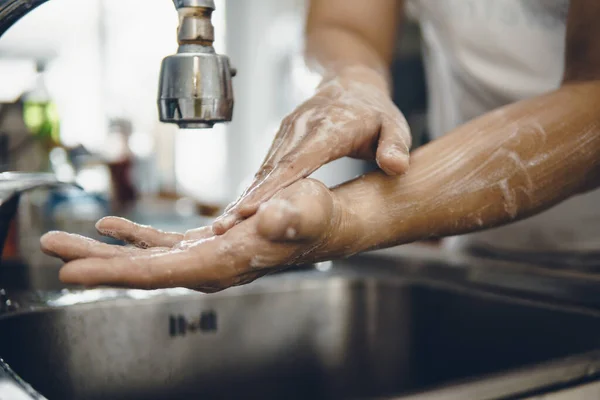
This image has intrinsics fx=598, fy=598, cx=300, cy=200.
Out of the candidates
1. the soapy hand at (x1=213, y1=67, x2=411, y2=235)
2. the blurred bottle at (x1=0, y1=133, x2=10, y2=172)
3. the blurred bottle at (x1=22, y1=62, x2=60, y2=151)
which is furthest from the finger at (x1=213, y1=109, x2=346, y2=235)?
the blurred bottle at (x1=22, y1=62, x2=60, y2=151)

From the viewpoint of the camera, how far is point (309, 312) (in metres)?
0.92

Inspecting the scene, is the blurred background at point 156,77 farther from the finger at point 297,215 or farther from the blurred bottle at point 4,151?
the finger at point 297,215

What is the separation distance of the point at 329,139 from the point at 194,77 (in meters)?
0.18

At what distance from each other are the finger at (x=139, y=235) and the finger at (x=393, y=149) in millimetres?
214

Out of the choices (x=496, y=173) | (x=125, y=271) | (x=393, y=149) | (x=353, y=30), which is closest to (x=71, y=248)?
(x=125, y=271)

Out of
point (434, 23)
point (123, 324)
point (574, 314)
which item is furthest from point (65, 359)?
point (434, 23)

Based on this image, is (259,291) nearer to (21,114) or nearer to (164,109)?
(164,109)

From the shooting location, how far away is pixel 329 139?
618 mm

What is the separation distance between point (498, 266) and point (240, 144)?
3.93 meters

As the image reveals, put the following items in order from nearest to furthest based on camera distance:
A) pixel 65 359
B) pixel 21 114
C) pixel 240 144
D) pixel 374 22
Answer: pixel 65 359 → pixel 374 22 → pixel 21 114 → pixel 240 144

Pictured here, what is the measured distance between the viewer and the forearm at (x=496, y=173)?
2.06ft

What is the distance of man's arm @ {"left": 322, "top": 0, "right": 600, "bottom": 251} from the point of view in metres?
0.63

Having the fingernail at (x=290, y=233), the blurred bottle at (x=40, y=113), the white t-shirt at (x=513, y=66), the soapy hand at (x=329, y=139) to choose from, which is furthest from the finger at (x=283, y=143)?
the blurred bottle at (x=40, y=113)

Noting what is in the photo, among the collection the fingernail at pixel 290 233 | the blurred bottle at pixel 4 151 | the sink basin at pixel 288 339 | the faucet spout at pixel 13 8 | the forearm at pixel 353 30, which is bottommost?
the sink basin at pixel 288 339
